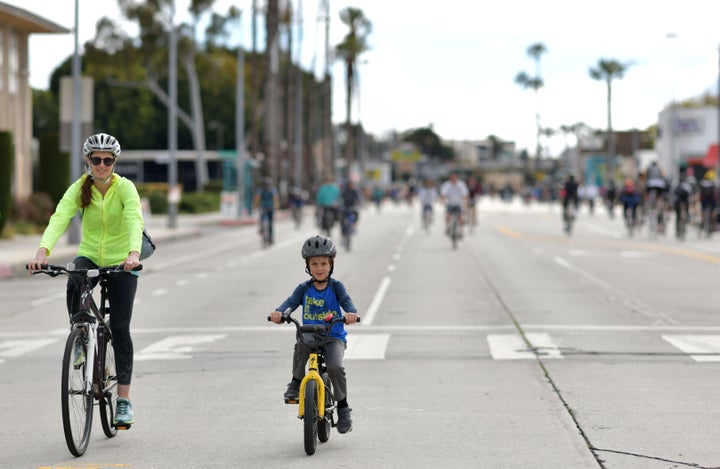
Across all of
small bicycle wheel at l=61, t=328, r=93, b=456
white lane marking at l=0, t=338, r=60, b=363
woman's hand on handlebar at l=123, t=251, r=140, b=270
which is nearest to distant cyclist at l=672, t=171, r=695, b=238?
white lane marking at l=0, t=338, r=60, b=363

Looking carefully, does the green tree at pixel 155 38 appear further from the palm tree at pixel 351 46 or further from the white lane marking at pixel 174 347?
the white lane marking at pixel 174 347

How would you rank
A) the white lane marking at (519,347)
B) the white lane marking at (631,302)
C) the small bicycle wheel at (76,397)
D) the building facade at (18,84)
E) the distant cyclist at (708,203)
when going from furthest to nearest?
the building facade at (18,84)
the distant cyclist at (708,203)
the white lane marking at (631,302)
the white lane marking at (519,347)
the small bicycle wheel at (76,397)

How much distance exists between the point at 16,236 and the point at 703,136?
83134mm

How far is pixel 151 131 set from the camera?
390 ft

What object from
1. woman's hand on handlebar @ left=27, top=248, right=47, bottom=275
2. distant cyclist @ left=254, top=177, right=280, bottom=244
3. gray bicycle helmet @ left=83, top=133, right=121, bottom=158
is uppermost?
gray bicycle helmet @ left=83, top=133, right=121, bottom=158

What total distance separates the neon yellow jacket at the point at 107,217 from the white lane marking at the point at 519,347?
16.3 ft

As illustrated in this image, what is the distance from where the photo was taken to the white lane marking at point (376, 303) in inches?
644

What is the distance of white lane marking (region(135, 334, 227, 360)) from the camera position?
1301 cm

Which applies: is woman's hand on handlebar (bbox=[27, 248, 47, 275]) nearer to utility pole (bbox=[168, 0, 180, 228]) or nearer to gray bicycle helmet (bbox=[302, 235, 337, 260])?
gray bicycle helmet (bbox=[302, 235, 337, 260])

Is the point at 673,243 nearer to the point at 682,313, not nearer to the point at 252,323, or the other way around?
the point at 682,313

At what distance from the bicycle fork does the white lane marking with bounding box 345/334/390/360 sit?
4.66m

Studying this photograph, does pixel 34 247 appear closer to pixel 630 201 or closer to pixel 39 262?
pixel 630 201

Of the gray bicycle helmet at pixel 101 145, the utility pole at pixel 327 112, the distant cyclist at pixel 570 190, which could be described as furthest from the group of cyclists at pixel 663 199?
the utility pole at pixel 327 112

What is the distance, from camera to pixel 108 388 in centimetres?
838
